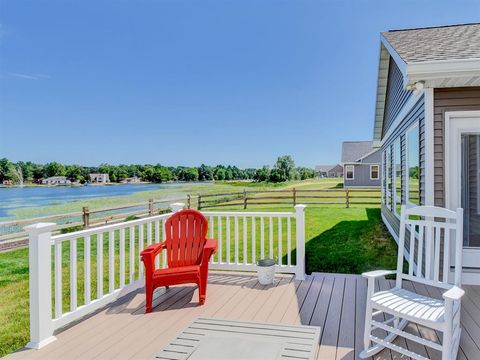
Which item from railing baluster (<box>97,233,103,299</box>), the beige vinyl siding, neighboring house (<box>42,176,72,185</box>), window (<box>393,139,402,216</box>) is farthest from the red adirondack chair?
neighboring house (<box>42,176,72,185</box>)

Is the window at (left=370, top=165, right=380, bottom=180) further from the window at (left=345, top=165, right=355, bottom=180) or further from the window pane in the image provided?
the window pane

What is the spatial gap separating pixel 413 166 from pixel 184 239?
145 inches

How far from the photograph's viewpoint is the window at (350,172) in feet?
78.2

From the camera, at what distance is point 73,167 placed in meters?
16.8

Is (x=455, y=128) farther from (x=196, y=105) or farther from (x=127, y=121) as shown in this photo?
(x=127, y=121)

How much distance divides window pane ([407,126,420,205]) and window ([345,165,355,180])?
758 inches

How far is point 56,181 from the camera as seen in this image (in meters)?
15.6

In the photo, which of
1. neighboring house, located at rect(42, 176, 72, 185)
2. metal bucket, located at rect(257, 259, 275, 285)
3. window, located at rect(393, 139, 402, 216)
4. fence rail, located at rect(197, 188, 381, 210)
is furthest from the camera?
neighboring house, located at rect(42, 176, 72, 185)

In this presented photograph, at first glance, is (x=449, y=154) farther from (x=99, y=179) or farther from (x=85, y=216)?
(x=99, y=179)

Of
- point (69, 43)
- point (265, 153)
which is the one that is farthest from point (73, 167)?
point (265, 153)

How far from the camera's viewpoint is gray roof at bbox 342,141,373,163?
2537 centimetres

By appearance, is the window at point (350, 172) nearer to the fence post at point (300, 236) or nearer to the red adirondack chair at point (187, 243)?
the fence post at point (300, 236)

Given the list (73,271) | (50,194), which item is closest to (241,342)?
(73,271)

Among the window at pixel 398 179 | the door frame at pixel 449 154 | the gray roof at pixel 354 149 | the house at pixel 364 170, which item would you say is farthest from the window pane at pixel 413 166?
the gray roof at pixel 354 149
